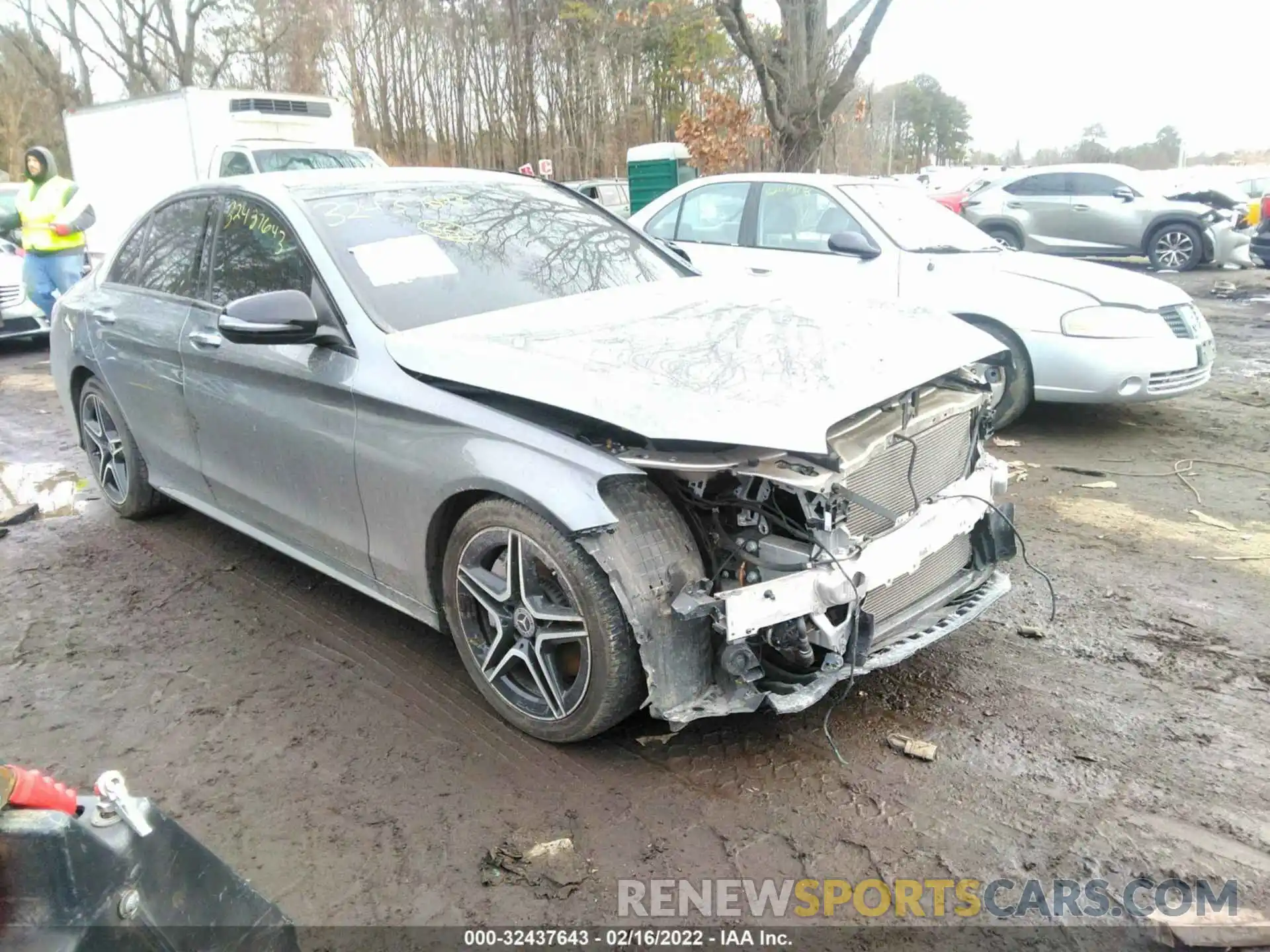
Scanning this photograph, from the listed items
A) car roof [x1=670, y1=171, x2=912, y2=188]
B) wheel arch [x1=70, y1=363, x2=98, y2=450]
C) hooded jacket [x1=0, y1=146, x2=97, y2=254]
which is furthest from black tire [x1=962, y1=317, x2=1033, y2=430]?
hooded jacket [x1=0, y1=146, x2=97, y2=254]

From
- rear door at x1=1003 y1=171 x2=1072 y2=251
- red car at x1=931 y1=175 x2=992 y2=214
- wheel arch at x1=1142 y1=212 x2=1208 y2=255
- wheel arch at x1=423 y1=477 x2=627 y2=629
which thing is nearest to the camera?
wheel arch at x1=423 y1=477 x2=627 y2=629

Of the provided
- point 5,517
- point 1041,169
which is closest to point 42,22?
point 1041,169

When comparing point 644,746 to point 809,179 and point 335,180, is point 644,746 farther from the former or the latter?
point 809,179

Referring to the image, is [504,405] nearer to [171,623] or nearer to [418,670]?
[418,670]

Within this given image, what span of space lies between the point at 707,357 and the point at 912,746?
1377mm

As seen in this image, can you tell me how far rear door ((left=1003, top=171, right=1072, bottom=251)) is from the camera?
14.8 m

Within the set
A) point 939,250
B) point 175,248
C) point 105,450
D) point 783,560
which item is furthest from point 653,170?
point 783,560

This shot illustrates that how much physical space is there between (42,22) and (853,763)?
37426 millimetres

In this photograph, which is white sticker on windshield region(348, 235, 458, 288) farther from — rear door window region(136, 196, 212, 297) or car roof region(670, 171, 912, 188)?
car roof region(670, 171, 912, 188)

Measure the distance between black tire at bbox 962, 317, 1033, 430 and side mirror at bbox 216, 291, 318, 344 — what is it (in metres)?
4.32

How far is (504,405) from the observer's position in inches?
115

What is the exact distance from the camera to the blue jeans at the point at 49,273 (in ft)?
31.1

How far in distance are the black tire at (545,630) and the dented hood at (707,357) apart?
0.41 m

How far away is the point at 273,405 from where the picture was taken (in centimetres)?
362
